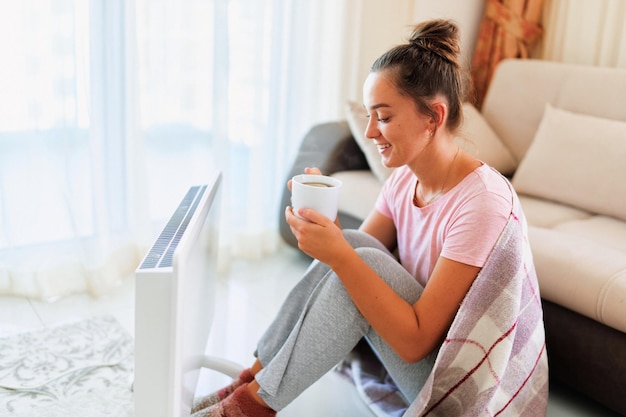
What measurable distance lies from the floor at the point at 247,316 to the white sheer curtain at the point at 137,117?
0.25 feet

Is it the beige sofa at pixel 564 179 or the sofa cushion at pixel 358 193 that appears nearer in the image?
the beige sofa at pixel 564 179

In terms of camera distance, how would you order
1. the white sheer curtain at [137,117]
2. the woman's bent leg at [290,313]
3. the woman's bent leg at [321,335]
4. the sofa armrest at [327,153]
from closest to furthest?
the woman's bent leg at [321,335] < the woman's bent leg at [290,313] < the white sheer curtain at [137,117] < the sofa armrest at [327,153]

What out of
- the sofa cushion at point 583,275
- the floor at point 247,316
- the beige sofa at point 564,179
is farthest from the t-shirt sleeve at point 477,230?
the floor at point 247,316

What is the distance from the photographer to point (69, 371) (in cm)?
170

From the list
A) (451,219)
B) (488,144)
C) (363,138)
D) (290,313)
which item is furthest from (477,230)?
(488,144)

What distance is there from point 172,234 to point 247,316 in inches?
38.5

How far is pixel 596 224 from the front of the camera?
2.03 m

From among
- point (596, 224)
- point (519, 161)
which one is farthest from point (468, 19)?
point (596, 224)

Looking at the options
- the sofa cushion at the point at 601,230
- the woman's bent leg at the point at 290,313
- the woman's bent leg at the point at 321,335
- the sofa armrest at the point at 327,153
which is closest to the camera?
the woman's bent leg at the point at 321,335

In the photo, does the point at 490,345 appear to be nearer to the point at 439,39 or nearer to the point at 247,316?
the point at 439,39

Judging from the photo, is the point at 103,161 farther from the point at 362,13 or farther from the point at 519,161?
the point at 519,161

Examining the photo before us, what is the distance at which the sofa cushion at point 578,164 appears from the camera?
2.08m

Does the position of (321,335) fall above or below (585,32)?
below

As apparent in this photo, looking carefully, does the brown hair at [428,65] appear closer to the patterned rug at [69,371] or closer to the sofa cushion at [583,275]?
the sofa cushion at [583,275]
